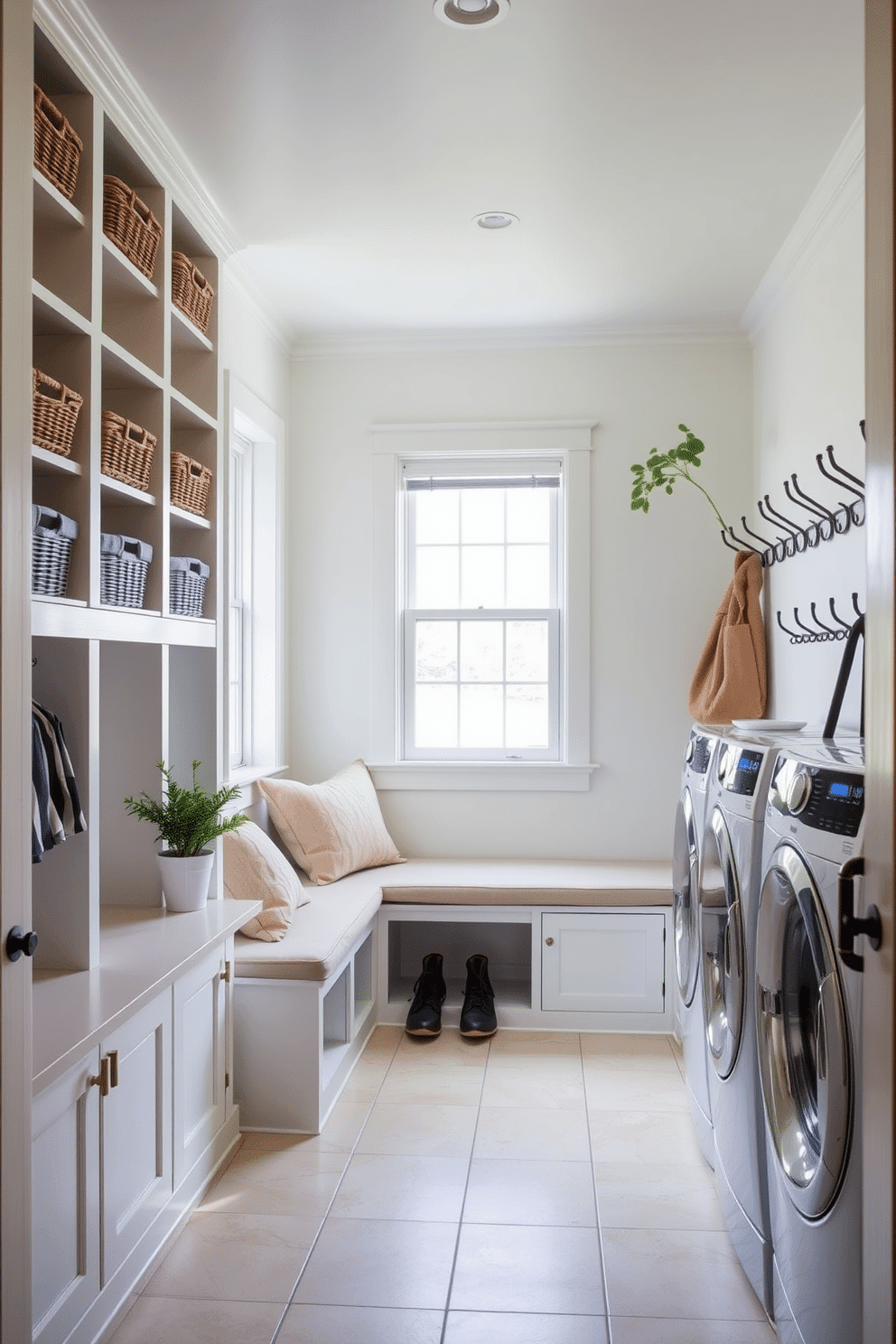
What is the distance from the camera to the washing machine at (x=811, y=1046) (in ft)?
4.96

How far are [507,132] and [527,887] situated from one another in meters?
2.51

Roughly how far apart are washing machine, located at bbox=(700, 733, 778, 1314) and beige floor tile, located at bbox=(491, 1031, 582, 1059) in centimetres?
116

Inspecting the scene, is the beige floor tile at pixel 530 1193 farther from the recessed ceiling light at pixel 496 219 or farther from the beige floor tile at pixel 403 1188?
the recessed ceiling light at pixel 496 219

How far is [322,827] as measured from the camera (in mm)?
3965

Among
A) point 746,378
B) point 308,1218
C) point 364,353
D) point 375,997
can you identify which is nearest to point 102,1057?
point 308,1218

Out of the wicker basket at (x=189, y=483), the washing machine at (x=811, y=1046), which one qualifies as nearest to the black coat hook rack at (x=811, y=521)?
the washing machine at (x=811, y=1046)

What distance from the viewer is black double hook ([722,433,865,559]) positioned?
2.85m

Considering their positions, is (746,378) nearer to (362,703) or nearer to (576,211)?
(576,211)

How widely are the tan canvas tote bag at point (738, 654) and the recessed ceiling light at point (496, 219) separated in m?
1.58

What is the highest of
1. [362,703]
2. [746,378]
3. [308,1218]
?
[746,378]

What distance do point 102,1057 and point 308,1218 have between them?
0.83 metres

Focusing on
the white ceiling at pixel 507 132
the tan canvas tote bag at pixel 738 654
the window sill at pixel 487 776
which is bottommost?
the window sill at pixel 487 776

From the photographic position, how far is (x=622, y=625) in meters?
4.41

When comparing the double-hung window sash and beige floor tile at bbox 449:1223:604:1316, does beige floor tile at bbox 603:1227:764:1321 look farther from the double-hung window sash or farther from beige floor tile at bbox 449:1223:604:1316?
the double-hung window sash
